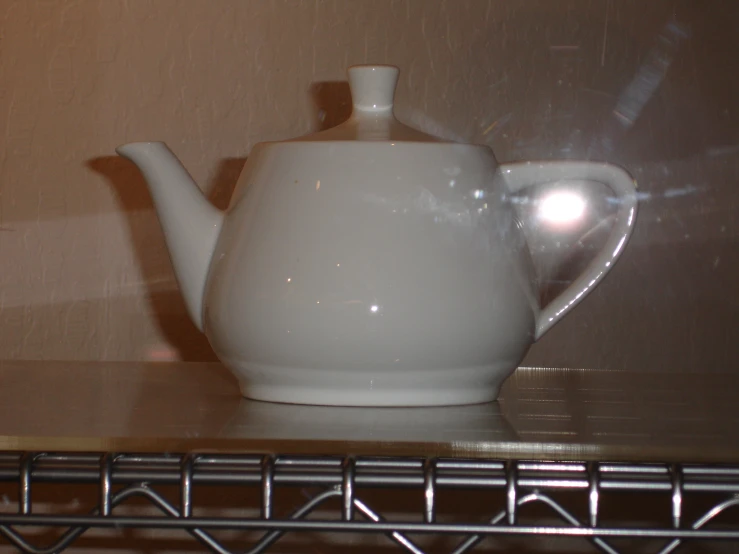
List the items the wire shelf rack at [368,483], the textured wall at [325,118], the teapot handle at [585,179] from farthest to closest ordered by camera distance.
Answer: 1. the textured wall at [325,118]
2. the teapot handle at [585,179]
3. the wire shelf rack at [368,483]

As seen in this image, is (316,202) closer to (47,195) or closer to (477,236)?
(477,236)

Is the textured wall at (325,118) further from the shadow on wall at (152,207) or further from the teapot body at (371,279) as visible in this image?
the teapot body at (371,279)

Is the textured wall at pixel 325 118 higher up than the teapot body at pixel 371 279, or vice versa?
the textured wall at pixel 325 118

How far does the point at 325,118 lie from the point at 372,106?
0.63ft

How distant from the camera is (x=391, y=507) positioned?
0.63 meters

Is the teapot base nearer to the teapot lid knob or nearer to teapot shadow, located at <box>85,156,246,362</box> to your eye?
the teapot lid knob

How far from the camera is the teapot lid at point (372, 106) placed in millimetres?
417

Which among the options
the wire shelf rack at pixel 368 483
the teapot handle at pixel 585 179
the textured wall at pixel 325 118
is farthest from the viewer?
the textured wall at pixel 325 118

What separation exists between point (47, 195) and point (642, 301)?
0.41 m

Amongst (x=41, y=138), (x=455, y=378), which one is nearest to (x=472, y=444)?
(x=455, y=378)

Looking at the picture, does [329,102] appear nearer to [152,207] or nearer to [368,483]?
[152,207]

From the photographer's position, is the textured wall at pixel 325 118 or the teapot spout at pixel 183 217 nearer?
the teapot spout at pixel 183 217

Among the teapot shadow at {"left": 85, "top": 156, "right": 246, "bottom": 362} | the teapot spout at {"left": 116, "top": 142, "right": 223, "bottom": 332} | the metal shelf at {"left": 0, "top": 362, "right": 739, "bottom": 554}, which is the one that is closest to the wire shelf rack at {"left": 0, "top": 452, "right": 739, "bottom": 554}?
the metal shelf at {"left": 0, "top": 362, "right": 739, "bottom": 554}

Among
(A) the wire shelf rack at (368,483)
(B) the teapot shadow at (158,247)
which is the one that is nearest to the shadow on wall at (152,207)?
(B) the teapot shadow at (158,247)
